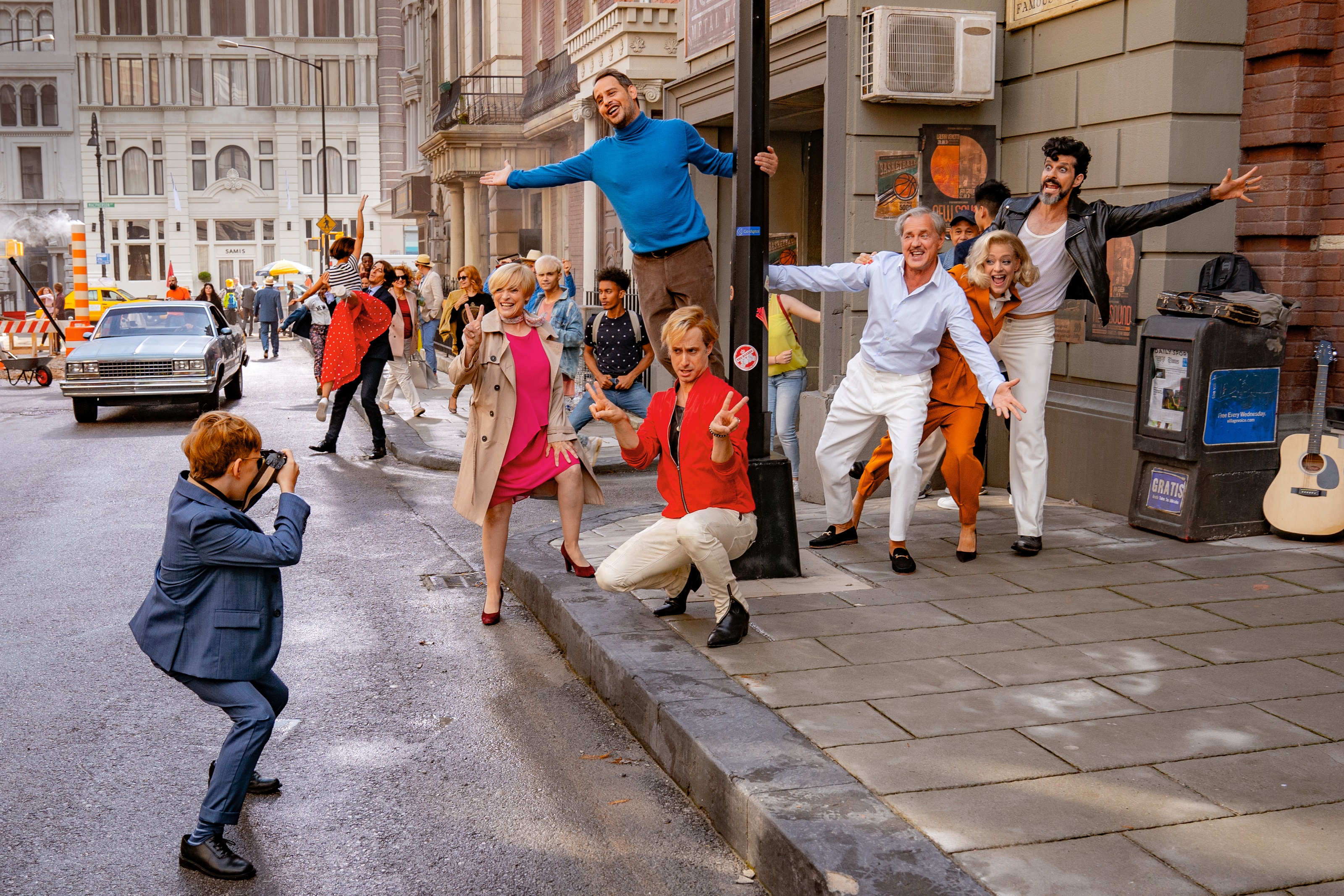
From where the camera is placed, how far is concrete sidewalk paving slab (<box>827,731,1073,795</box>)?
3811 millimetres

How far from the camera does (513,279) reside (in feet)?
20.7

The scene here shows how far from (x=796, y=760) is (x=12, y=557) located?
20.0 ft

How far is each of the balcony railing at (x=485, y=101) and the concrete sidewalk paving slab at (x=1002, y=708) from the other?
2452cm

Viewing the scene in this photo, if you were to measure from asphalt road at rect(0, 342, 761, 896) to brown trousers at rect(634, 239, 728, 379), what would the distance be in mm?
1815

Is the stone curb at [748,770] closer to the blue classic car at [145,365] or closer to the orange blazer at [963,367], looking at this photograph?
the orange blazer at [963,367]

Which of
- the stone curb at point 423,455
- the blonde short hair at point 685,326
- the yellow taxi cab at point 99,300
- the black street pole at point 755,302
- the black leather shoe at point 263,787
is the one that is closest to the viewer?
the black leather shoe at point 263,787

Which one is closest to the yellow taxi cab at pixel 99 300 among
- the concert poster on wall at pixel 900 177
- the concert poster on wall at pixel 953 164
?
the concert poster on wall at pixel 900 177

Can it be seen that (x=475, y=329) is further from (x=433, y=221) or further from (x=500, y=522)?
(x=433, y=221)

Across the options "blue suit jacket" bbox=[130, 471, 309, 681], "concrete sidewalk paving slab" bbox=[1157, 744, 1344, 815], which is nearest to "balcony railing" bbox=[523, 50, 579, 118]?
"blue suit jacket" bbox=[130, 471, 309, 681]

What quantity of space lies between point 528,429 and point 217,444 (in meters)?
2.73

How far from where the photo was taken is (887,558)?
22.5 feet

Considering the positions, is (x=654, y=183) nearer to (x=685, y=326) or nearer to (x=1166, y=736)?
(x=685, y=326)

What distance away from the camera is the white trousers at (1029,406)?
22.7ft

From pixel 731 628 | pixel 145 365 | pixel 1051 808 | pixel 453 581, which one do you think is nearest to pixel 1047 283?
pixel 731 628
